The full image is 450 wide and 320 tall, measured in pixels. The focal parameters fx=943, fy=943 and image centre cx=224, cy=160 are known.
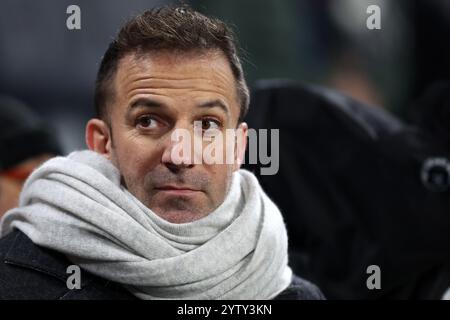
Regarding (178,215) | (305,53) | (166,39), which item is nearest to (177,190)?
(178,215)

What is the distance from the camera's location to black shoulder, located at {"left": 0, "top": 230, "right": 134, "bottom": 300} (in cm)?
87

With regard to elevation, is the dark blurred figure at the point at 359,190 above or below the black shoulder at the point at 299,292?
above

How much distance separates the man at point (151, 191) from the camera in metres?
0.84

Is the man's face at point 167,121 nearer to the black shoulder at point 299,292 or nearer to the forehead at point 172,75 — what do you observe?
the forehead at point 172,75

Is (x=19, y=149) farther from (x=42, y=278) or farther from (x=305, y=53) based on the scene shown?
(x=305, y=53)

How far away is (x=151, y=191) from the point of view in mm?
845

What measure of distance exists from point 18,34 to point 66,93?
15 cm

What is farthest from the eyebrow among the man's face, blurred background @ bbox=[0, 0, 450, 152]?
blurred background @ bbox=[0, 0, 450, 152]

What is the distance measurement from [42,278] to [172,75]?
226 mm

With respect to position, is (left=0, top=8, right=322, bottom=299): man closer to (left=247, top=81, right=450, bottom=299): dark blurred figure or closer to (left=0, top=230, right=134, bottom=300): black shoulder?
(left=0, top=230, right=134, bottom=300): black shoulder

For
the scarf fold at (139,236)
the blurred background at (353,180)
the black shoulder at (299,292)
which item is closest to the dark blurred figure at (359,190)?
the blurred background at (353,180)
